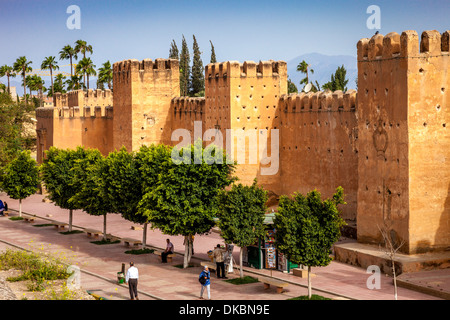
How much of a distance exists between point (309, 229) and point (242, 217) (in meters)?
3.93

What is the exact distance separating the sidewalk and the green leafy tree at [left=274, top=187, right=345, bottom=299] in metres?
1.57

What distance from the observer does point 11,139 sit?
2352 inches

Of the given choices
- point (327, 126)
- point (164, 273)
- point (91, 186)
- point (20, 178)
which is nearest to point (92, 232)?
point (91, 186)

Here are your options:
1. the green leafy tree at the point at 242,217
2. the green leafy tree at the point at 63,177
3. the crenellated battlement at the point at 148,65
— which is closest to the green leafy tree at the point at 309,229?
the green leafy tree at the point at 242,217

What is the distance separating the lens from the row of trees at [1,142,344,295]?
23.8 meters

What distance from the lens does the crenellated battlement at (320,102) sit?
34.6 meters

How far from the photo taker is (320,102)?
36500 mm

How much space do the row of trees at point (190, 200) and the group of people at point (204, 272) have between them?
85cm

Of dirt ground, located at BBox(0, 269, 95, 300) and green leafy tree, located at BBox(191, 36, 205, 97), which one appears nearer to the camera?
dirt ground, located at BBox(0, 269, 95, 300)

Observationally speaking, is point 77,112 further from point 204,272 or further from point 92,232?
point 204,272

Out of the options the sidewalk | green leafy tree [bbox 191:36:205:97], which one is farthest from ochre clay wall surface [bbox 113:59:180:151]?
green leafy tree [bbox 191:36:205:97]

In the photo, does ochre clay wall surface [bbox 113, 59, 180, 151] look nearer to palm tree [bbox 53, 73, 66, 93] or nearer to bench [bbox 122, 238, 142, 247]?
bench [bbox 122, 238, 142, 247]

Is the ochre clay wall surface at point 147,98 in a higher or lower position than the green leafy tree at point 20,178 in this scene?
higher

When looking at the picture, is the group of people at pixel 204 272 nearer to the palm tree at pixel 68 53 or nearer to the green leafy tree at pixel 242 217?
the green leafy tree at pixel 242 217
